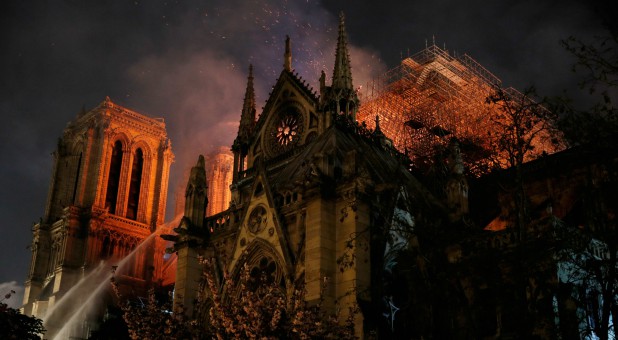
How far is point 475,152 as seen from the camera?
1670 inches

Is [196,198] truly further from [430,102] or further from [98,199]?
[98,199]

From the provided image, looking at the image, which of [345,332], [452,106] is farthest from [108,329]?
[452,106]

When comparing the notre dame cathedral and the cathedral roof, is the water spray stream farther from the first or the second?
the cathedral roof

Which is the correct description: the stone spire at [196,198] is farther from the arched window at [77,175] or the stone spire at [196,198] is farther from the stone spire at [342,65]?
the arched window at [77,175]

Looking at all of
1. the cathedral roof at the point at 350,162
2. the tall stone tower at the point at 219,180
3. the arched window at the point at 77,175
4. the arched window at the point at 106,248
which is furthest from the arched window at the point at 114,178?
the cathedral roof at the point at 350,162

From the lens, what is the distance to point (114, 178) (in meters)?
75.7

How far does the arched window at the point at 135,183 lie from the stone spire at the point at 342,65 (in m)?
39.4

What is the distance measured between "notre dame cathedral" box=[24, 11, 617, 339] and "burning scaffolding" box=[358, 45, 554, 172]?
9.64 metres

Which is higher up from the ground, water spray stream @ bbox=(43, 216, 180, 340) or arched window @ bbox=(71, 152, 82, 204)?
arched window @ bbox=(71, 152, 82, 204)

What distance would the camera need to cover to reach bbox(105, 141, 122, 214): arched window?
73.9m

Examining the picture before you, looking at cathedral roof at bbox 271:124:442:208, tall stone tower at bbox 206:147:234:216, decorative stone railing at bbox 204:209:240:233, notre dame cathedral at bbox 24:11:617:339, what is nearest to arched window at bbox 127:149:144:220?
tall stone tower at bbox 206:147:234:216

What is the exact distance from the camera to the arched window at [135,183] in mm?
76000

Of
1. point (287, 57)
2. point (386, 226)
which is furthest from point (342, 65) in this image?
point (386, 226)

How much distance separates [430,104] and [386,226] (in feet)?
107
